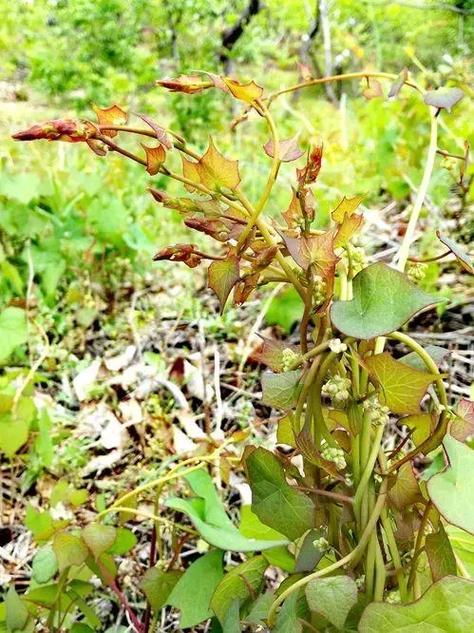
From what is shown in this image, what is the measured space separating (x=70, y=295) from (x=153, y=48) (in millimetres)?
6011

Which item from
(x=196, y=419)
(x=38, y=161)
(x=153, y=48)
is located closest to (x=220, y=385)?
(x=196, y=419)

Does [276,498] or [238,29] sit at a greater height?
[276,498]

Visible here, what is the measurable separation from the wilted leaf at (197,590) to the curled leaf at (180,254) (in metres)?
0.29

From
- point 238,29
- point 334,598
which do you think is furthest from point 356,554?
point 238,29

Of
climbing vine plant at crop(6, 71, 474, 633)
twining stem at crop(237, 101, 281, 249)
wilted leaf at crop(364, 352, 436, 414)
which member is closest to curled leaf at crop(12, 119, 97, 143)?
climbing vine plant at crop(6, 71, 474, 633)

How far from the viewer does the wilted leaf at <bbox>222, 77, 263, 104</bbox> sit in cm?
42

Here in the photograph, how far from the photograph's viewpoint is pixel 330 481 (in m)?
0.45

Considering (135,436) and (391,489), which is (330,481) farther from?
(135,436)

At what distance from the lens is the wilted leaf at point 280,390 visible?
0.42m

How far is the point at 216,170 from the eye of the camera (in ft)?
1.33

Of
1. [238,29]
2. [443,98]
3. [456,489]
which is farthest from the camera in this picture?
[238,29]

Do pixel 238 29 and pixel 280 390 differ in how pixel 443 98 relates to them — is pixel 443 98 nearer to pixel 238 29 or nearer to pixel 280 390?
pixel 280 390

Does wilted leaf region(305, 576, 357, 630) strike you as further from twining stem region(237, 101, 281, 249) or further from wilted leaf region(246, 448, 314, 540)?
twining stem region(237, 101, 281, 249)

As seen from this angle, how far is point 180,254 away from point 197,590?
1.02ft
